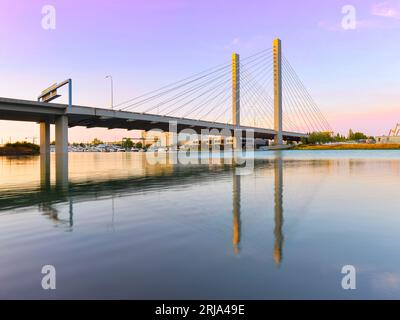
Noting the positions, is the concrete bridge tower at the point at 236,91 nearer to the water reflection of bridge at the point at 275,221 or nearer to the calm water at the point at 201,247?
the water reflection of bridge at the point at 275,221

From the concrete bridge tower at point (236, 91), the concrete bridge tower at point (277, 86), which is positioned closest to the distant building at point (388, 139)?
the concrete bridge tower at point (277, 86)

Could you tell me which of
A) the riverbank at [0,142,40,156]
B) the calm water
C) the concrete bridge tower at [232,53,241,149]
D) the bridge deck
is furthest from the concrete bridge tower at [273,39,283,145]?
the calm water

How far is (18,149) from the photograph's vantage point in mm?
101062

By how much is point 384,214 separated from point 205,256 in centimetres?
715

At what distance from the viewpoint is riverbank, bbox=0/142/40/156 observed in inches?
3836

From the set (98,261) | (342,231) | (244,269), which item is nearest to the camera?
(244,269)

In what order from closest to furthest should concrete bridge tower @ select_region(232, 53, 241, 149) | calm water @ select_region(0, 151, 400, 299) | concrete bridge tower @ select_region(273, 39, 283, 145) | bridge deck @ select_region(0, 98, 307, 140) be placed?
calm water @ select_region(0, 151, 400, 299) → bridge deck @ select_region(0, 98, 307, 140) → concrete bridge tower @ select_region(232, 53, 241, 149) → concrete bridge tower @ select_region(273, 39, 283, 145)

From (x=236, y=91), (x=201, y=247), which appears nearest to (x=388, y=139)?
(x=236, y=91)

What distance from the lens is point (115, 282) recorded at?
16.6 feet

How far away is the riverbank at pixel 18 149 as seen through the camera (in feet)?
320

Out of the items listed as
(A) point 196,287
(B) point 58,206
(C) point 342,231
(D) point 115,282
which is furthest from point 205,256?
(B) point 58,206

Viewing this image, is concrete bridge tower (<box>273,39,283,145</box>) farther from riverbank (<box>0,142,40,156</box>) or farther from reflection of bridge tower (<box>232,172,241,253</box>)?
reflection of bridge tower (<box>232,172,241,253</box>)

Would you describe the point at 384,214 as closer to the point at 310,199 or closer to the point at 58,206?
the point at 310,199

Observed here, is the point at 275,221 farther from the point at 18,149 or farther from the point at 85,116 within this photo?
the point at 18,149
